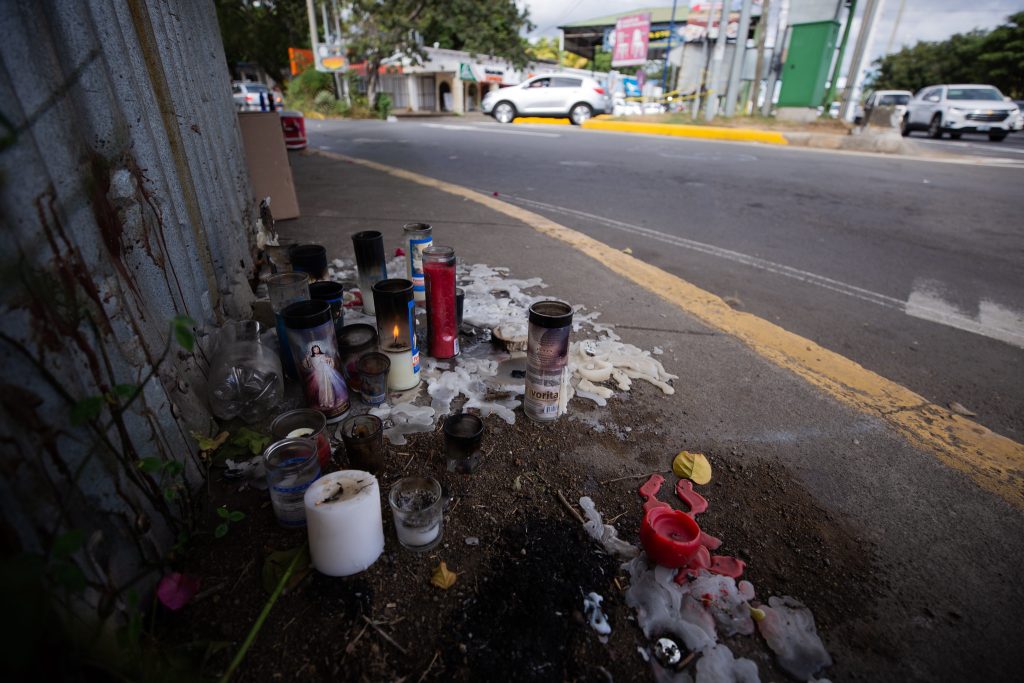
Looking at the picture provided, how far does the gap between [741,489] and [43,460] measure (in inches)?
72.0

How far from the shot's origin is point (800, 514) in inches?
61.3

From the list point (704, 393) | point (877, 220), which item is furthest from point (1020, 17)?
point (704, 393)

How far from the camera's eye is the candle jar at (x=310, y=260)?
280cm

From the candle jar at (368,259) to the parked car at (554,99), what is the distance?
53.3 ft

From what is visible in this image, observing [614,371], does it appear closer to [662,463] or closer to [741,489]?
[662,463]

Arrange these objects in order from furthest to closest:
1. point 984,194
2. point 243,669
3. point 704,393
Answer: point 984,194, point 704,393, point 243,669

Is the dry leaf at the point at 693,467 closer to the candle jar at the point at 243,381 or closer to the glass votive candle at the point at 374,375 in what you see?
the glass votive candle at the point at 374,375

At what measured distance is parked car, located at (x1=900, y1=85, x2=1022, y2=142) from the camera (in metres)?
13.6

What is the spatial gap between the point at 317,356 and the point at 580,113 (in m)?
17.5

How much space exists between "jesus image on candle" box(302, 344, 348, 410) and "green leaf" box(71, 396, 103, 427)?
81 cm

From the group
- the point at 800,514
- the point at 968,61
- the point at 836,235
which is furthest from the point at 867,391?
the point at 968,61

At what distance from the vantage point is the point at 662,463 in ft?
5.73

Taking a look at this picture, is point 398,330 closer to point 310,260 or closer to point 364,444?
point 364,444

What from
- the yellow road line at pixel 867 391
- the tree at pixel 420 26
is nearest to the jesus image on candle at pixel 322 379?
the yellow road line at pixel 867 391
